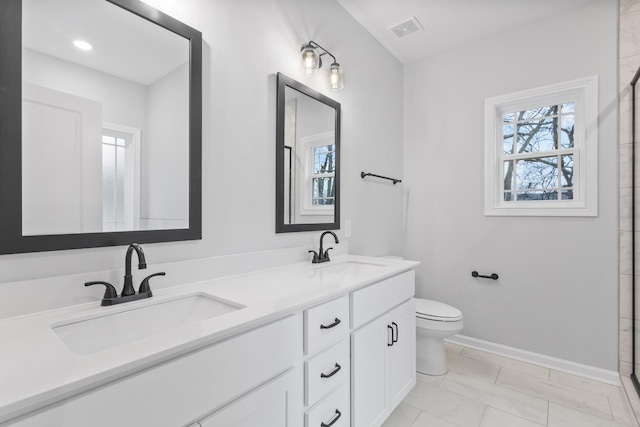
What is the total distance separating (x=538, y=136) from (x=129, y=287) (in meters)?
2.94

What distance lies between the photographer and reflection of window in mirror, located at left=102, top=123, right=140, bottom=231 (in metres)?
1.09

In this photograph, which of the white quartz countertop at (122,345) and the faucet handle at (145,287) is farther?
the faucet handle at (145,287)

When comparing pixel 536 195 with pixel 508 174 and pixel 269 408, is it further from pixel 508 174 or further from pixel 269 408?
pixel 269 408

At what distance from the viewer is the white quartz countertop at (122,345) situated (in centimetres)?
54

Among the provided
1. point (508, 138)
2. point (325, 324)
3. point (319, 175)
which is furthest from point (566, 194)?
point (325, 324)

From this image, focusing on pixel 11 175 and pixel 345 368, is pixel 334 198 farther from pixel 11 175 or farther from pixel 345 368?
pixel 11 175

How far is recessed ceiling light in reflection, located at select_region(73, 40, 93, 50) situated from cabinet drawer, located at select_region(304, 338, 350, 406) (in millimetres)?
1350

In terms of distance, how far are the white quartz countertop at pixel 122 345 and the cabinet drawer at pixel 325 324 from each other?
1.8 inches

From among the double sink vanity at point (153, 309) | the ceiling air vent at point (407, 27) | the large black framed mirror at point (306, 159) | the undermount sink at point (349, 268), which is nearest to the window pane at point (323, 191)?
the large black framed mirror at point (306, 159)

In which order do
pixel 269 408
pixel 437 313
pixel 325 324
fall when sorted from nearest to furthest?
pixel 269 408, pixel 325 324, pixel 437 313

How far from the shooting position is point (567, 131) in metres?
2.33

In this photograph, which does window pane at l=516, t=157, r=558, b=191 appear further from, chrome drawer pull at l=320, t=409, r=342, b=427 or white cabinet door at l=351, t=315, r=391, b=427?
chrome drawer pull at l=320, t=409, r=342, b=427

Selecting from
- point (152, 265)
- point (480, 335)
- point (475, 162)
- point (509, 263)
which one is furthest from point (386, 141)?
point (152, 265)

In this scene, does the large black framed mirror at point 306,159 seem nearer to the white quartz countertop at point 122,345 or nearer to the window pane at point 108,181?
the white quartz countertop at point 122,345
